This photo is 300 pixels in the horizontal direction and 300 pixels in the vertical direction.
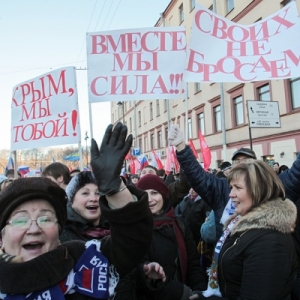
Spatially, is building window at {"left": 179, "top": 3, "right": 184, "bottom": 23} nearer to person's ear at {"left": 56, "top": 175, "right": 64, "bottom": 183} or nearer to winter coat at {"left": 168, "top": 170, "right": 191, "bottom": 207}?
winter coat at {"left": 168, "top": 170, "right": 191, "bottom": 207}

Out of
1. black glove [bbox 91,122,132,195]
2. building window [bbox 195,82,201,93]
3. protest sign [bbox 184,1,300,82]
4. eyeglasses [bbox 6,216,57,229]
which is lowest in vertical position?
eyeglasses [bbox 6,216,57,229]

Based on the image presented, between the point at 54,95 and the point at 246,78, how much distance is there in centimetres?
264

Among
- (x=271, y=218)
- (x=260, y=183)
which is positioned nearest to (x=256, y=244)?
(x=271, y=218)

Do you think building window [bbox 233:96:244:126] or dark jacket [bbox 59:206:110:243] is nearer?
dark jacket [bbox 59:206:110:243]

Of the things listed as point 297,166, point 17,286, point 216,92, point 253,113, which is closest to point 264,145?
point 216,92

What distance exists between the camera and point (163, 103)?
2852 cm

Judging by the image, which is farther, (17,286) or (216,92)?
(216,92)

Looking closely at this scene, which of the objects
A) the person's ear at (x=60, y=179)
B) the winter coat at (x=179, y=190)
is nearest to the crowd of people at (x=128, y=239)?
the winter coat at (x=179, y=190)

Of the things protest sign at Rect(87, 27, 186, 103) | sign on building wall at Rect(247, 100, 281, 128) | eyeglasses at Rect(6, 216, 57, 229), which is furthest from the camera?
sign on building wall at Rect(247, 100, 281, 128)

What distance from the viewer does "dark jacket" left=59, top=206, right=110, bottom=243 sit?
2.13m

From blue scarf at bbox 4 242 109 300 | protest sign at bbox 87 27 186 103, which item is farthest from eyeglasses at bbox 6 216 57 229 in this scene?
protest sign at bbox 87 27 186 103

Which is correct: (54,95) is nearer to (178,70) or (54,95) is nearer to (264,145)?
(178,70)

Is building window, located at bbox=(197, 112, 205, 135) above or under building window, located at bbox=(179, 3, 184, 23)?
under

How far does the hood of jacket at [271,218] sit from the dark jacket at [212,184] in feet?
2.60
